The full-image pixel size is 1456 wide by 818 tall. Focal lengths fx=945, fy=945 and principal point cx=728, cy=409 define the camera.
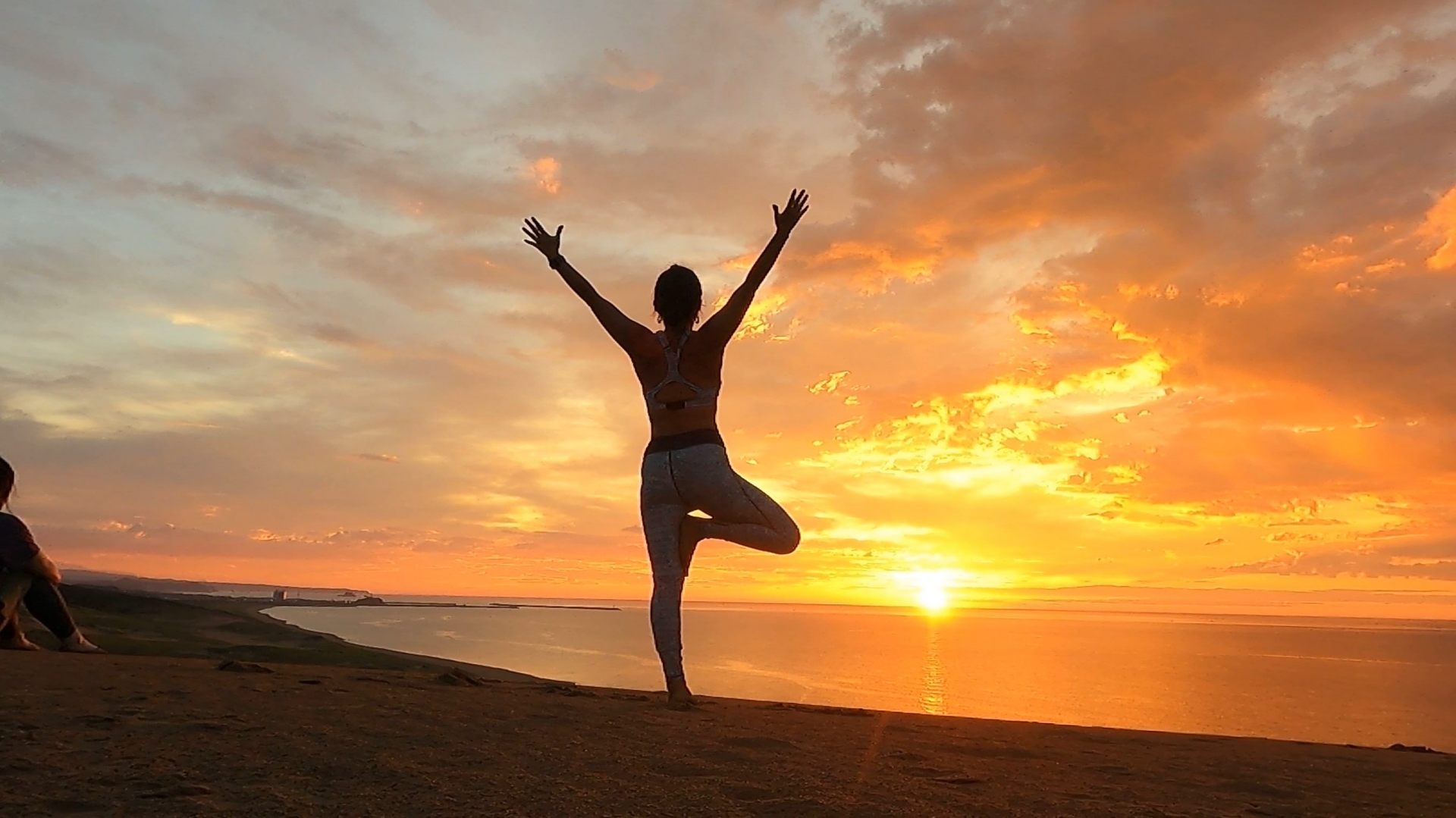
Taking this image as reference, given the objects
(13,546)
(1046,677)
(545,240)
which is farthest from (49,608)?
(1046,677)

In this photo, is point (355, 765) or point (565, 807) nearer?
point (565, 807)

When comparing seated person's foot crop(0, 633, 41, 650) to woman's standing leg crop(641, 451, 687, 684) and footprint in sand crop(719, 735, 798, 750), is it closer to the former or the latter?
woman's standing leg crop(641, 451, 687, 684)

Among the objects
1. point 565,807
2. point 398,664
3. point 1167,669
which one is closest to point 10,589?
point 398,664

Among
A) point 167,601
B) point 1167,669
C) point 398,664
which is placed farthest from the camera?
point 1167,669

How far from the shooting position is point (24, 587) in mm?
8016

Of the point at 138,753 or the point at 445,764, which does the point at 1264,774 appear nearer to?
the point at 445,764

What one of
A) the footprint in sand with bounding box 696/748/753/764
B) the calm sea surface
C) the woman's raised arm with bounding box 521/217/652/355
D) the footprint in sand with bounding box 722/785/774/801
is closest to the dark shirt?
the woman's raised arm with bounding box 521/217/652/355

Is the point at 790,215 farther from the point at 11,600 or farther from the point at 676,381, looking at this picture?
the point at 11,600

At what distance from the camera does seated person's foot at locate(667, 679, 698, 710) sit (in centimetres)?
608

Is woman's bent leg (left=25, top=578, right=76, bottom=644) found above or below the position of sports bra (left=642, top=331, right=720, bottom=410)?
below

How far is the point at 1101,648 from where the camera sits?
3570 inches

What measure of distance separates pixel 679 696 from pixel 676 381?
2.08 metres

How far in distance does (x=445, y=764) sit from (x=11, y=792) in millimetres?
1439

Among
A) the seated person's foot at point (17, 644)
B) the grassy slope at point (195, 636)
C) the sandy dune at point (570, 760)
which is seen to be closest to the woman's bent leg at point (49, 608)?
the seated person's foot at point (17, 644)
